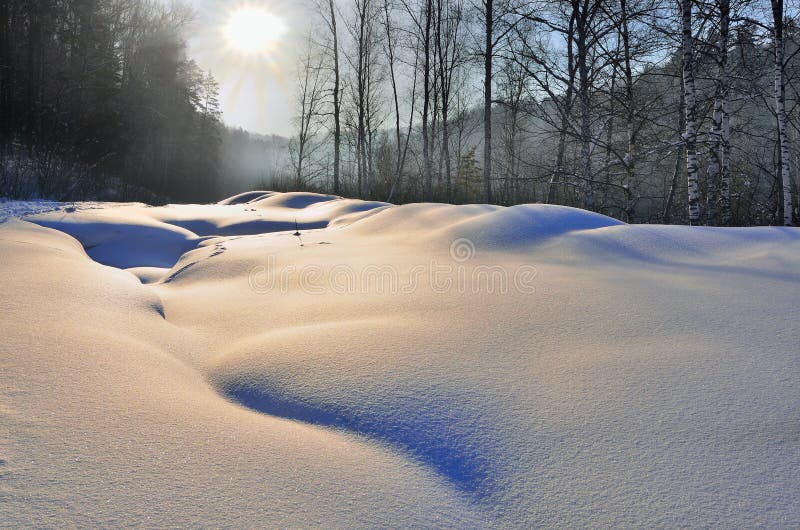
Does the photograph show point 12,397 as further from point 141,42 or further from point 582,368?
point 141,42

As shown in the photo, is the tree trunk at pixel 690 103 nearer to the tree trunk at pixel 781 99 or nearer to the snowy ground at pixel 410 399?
the tree trunk at pixel 781 99

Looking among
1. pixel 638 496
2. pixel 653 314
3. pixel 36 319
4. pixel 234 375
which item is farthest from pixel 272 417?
pixel 653 314

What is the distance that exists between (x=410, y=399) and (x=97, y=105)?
69.5 ft

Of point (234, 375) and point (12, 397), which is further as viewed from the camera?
point (234, 375)

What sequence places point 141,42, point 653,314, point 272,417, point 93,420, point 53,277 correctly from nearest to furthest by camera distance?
point 93,420
point 272,417
point 653,314
point 53,277
point 141,42

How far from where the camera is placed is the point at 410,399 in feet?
3.03

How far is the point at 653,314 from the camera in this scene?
53.8 inches

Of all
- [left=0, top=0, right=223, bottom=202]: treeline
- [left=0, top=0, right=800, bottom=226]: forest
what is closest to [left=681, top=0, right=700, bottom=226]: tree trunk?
[left=0, top=0, right=800, bottom=226]: forest

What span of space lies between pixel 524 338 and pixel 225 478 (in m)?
0.88

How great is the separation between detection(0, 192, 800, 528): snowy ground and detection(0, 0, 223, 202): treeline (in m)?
10.2

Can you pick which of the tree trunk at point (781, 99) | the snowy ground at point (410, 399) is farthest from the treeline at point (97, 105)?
the tree trunk at point (781, 99)

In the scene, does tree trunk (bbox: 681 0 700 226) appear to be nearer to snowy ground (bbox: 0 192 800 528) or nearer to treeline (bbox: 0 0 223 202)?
snowy ground (bbox: 0 192 800 528)

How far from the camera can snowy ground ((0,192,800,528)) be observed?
0.62 metres

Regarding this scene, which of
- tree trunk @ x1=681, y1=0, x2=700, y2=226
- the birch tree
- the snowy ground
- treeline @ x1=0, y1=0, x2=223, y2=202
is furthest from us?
treeline @ x1=0, y1=0, x2=223, y2=202
